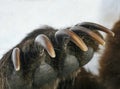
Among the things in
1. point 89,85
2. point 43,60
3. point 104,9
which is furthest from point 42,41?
point 104,9

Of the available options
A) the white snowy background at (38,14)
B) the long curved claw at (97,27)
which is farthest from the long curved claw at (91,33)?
the white snowy background at (38,14)

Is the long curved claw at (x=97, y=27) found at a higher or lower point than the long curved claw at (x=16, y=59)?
higher

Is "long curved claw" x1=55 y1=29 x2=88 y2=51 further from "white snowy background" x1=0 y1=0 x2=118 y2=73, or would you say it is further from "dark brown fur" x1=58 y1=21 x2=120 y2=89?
"white snowy background" x1=0 y1=0 x2=118 y2=73

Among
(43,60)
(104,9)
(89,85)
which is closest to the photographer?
(43,60)

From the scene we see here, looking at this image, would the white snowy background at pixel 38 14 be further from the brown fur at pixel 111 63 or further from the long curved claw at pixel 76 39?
the long curved claw at pixel 76 39

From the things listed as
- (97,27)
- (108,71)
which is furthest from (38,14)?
(97,27)

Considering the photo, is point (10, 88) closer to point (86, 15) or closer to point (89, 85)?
point (89, 85)

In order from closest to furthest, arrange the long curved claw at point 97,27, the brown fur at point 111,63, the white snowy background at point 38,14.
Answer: the long curved claw at point 97,27
the brown fur at point 111,63
the white snowy background at point 38,14
